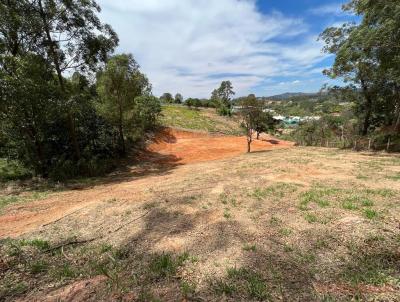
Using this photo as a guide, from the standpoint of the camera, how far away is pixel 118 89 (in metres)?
17.7

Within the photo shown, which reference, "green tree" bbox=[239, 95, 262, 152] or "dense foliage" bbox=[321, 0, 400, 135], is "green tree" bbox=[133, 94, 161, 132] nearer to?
Answer: "green tree" bbox=[239, 95, 262, 152]

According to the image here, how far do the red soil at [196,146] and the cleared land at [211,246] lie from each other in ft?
41.0

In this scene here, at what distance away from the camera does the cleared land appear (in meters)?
3.79

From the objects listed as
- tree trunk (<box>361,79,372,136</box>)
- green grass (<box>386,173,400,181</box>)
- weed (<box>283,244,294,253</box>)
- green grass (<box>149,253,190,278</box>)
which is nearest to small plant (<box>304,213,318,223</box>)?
weed (<box>283,244,294,253</box>)

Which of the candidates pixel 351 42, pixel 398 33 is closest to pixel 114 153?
pixel 351 42

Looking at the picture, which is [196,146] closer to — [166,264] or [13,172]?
[13,172]

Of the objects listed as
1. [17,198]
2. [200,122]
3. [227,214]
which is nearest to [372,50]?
[227,214]

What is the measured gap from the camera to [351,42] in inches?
520

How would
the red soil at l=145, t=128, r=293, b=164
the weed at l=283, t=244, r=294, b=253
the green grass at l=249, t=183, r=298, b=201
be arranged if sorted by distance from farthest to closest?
1. the red soil at l=145, t=128, r=293, b=164
2. the green grass at l=249, t=183, r=298, b=201
3. the weed at l=283, t=244, r=294, b=253

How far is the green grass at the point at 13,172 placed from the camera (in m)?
12.8

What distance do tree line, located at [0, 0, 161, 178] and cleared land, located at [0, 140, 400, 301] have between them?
5.06m

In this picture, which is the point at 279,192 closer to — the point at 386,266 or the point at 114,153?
the point at 386,266

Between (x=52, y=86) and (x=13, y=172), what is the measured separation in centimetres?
451

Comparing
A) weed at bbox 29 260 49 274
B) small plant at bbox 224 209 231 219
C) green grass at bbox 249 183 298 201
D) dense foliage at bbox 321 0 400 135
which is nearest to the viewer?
weed at bbox 29 260 49 274
